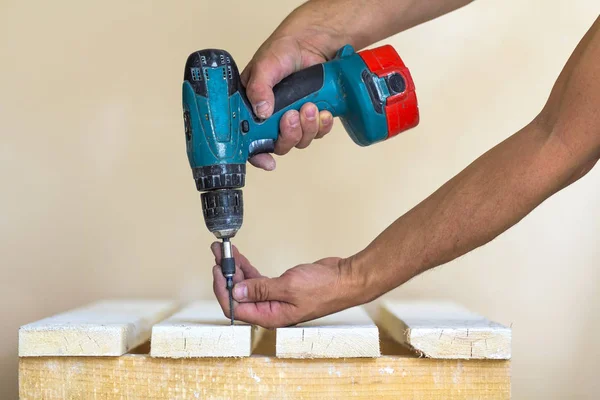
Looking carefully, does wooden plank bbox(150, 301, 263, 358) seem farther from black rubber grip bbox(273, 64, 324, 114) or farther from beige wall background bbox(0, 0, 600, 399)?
beige wall background bbox(0, 0, 600, 399)

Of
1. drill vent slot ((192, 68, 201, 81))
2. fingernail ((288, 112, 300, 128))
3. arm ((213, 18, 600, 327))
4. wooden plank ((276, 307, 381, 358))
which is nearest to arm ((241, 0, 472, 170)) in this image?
fingernail ((288, 112, 300, 128))

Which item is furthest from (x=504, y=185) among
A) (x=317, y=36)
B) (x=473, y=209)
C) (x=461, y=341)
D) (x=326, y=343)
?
(x=317, y=36)

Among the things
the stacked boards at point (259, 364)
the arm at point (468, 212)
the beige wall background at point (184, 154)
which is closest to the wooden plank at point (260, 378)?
the stacked boards at point (259, 364)

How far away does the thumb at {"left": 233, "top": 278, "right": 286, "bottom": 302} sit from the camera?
3.89 feet

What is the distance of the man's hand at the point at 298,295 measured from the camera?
1.17 meters

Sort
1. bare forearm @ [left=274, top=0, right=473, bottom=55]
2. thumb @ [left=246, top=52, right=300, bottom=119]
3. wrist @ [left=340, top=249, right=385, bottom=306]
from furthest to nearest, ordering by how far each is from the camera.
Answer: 1. bare forearm @ [left=274, top=0, right=473, bottom=55]
2. thumb @ [left=246, top=52, right=300, bottom=119]
3. wrist @ [left=340, top=249, right=385, bottom=306]

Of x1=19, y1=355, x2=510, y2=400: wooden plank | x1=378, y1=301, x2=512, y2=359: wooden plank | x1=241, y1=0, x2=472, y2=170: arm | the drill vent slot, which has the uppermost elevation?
x1=241, y1=0, x2=472, y2=170: arm

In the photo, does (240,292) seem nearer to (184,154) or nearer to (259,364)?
(259,364)

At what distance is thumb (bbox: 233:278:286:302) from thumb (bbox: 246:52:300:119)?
1.05 ft

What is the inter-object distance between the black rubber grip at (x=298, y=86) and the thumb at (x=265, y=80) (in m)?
0.02

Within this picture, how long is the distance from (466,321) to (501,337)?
0.13 meters

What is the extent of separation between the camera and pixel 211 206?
1.22 metres

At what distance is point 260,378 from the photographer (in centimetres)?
111

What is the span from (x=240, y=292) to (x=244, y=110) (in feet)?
1.11
